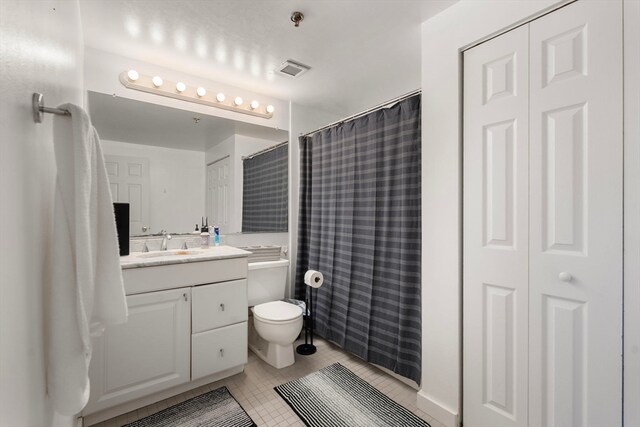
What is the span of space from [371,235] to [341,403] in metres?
1.08

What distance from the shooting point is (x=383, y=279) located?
2078 millimetres

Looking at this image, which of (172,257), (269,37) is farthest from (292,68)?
(172,257)

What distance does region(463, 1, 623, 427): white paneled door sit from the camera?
3.68ft

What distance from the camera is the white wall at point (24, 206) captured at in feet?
1.67

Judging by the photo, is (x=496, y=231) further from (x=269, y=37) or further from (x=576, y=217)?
(x=269, y=37)

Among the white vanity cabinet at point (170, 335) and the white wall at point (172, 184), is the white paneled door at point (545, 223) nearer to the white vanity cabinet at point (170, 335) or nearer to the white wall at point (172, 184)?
the white vanity cabinet at point (170, 335)

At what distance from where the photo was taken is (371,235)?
2143 mm

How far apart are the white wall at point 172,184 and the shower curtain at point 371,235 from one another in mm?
992

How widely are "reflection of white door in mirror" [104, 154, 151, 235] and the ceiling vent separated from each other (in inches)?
49.1

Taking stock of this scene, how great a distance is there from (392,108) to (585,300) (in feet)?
4.80

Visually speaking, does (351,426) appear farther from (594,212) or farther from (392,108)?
(392,108)

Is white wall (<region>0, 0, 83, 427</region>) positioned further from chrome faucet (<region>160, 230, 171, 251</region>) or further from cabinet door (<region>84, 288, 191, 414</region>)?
chrome faucet (<region>160, 230, 171, 251</region>)

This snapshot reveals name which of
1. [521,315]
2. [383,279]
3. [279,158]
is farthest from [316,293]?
[521,315]

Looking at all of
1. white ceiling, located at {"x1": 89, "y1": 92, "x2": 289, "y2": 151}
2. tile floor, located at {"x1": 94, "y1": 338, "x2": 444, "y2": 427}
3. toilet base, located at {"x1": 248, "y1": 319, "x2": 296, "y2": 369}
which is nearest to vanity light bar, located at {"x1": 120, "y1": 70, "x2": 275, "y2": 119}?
white ceiling, located at {"x1": 89, "y1": 92, "x2": 289, "y2": 151}
